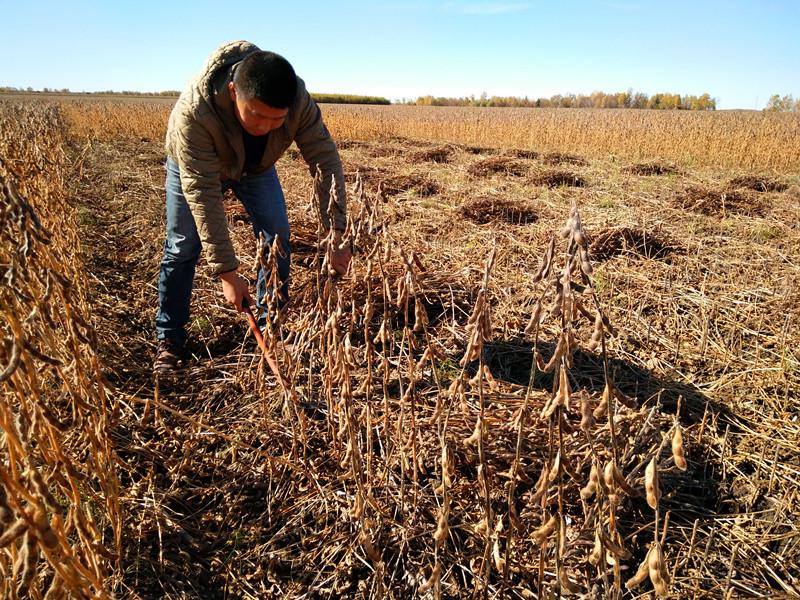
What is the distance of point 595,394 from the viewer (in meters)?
2.31

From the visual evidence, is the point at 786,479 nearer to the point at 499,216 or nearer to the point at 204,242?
the point at 204,242

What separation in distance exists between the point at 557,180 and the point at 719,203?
2.27 m

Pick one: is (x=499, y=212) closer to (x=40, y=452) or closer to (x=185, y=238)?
(x=185, y=238)

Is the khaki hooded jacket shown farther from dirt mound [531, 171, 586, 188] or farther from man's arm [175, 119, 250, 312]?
dirt mound [531, 171, 586, 188]

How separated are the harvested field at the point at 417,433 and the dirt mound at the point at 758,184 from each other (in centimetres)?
348

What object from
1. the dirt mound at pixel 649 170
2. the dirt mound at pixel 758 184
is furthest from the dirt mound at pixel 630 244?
the dirt mound at pixel 649 170

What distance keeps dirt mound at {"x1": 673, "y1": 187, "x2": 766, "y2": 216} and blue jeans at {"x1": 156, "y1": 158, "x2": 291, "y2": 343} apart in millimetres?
4680

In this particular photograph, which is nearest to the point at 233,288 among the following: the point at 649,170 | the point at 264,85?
the point at 264,85

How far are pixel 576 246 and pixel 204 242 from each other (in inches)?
74.2

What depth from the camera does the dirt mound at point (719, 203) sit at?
5297 millimetres

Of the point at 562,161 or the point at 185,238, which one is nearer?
the point at 185,238

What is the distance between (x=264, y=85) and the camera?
6.44 feet

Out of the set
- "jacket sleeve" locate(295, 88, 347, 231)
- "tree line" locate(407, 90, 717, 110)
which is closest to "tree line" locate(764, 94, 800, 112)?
"tree line" locate(407, 90, 717, 110)

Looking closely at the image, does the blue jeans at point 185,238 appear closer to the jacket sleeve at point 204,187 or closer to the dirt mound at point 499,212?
the jacket sleeve at point 204,187
